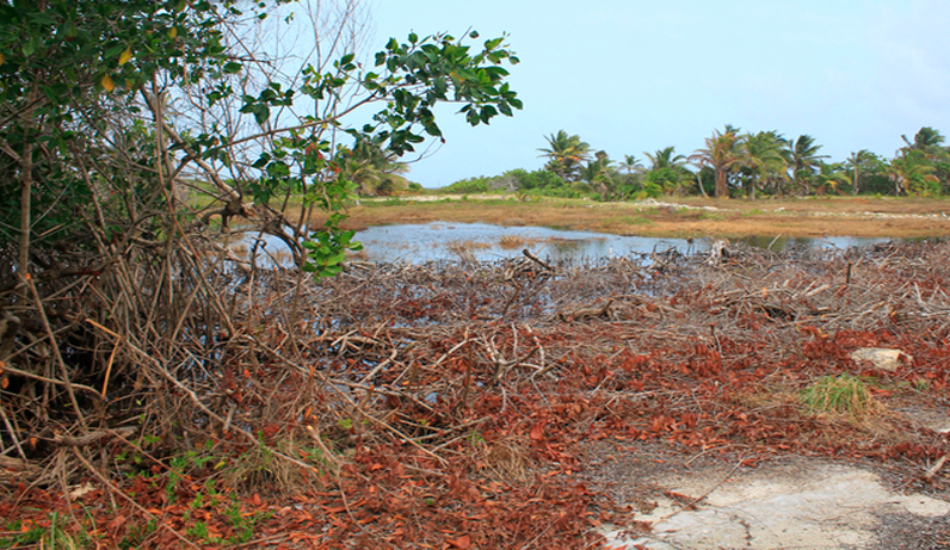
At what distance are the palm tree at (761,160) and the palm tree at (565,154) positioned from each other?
600 inches

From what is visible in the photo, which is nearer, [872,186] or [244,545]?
[244,545]

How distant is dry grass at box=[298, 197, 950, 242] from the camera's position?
92.5 ft

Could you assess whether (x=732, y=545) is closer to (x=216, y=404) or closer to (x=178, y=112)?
(x=216, y=404)

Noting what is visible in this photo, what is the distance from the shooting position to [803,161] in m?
58.0

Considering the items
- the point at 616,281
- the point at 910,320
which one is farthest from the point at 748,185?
the point at 910,320

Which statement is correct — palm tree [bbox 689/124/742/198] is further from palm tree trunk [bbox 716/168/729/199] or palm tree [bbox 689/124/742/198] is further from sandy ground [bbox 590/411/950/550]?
sandy ground [bbox 590/411/950/550]

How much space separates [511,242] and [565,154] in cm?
4156

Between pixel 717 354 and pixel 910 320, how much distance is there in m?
2.72

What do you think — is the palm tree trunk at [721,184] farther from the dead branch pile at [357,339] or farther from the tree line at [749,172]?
the dead branch pile at [357,339]

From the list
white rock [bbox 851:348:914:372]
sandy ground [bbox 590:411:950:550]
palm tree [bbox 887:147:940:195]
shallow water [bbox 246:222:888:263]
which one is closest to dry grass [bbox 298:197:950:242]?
shallow water [bbox 246:222:888:263]

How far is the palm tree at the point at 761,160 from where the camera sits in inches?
1907

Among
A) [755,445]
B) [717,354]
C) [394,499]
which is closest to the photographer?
[394,499]

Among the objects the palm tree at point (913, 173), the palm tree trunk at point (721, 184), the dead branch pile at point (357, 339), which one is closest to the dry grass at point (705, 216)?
the palm tree trunk at point (721, 184)

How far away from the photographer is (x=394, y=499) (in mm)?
3598
